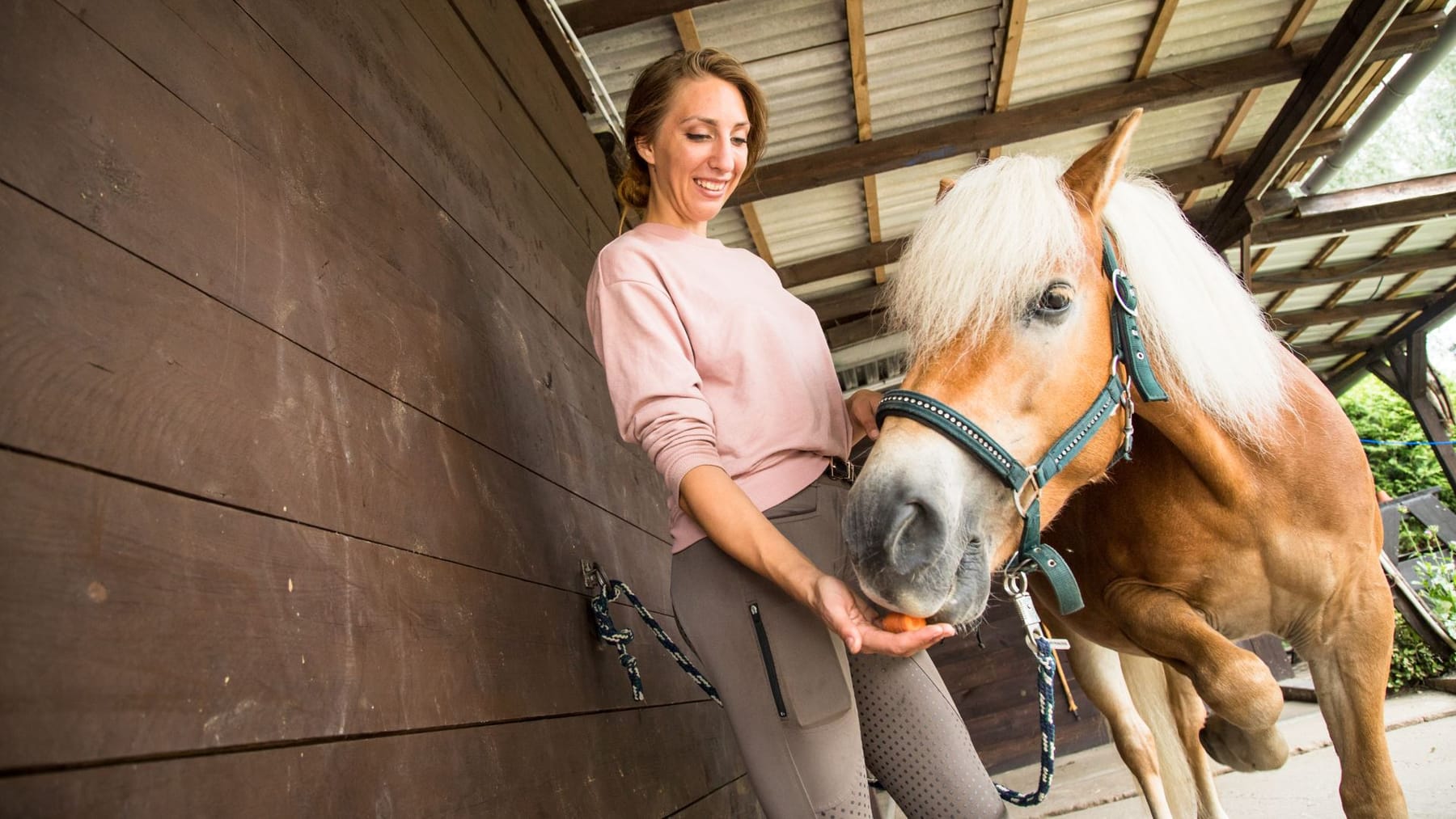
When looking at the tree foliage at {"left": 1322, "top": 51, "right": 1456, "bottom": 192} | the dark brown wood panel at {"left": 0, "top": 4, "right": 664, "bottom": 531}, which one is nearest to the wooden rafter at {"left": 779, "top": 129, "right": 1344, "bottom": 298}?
the tree foliage at {"left": 1322, "top": 51, "right": 1456, "bottom": 192}

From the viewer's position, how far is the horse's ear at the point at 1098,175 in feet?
4.72

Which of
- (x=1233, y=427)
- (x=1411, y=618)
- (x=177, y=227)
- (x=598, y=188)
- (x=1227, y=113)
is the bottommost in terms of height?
(x=1411, y=618)

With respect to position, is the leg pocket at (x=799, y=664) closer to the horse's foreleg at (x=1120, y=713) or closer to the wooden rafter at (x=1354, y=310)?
the horse's foreleg at (x=1120, y=713)

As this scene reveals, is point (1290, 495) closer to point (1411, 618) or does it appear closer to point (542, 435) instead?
point (542, 435)

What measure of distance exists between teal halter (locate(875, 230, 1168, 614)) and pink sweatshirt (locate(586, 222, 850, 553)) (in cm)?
A: 12

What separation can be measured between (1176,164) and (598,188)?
380 cm

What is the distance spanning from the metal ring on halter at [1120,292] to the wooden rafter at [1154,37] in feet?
9.36

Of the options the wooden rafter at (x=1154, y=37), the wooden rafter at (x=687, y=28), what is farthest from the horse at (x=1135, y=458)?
the wooden rafter at (x=1154, y=37)

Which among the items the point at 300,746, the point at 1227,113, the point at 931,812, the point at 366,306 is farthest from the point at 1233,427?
the point at 1227,113

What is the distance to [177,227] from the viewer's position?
0.81 m

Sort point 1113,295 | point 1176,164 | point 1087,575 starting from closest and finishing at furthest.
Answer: point 1113,295 → point 1087,575 → point 1176,164

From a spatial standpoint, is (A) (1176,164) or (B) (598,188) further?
(A) (1176,164)

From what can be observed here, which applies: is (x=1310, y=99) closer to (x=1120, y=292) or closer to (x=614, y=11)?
(x=614, y=11)

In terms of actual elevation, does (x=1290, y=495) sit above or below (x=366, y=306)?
below
